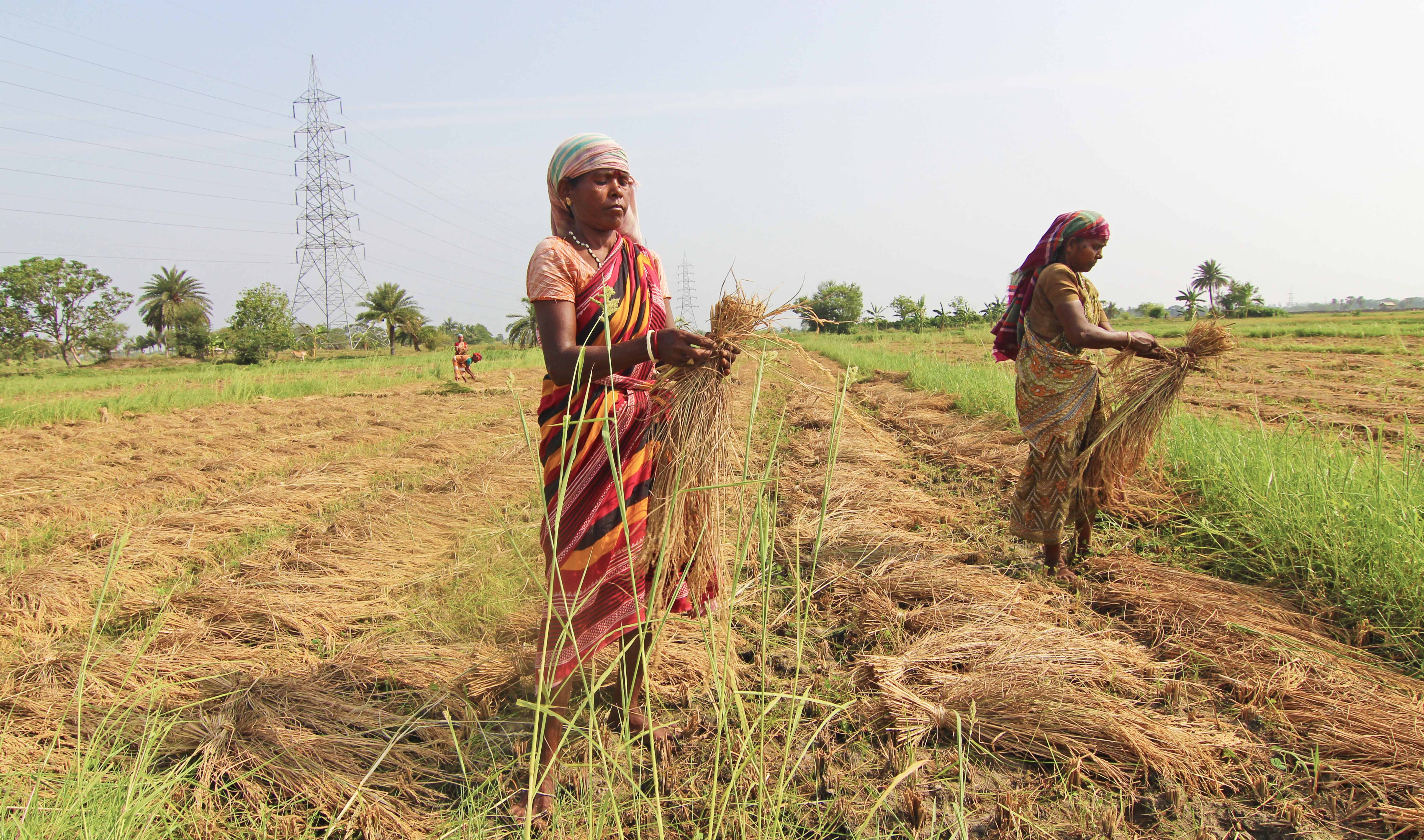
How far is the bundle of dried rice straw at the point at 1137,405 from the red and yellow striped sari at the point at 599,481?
2.13 metres

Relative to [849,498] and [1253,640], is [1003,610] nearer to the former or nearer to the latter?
[1253,640]

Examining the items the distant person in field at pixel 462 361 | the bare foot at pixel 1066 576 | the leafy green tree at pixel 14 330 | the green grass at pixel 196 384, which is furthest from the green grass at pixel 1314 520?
the leafy green tree at pixel 14 330

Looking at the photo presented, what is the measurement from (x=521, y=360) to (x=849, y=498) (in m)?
19.9

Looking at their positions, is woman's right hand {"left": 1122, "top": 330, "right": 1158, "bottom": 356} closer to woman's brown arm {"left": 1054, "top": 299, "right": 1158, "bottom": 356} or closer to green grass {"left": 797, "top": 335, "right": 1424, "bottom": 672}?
woman's brown arm {"left": 1054, "top": 299, "right": 1158, "bottom": 356}

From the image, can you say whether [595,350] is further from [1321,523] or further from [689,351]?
[1321,523]

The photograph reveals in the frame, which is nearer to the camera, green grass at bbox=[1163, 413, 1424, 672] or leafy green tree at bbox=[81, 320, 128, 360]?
green grass at bbox=[1163, 413, 1424, 672]

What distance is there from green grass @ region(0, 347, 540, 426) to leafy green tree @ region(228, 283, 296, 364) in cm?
487

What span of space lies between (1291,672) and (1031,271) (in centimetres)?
180

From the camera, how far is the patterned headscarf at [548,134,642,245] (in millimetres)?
1624

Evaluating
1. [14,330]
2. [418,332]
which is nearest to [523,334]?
[418,332]

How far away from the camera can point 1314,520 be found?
263 cm

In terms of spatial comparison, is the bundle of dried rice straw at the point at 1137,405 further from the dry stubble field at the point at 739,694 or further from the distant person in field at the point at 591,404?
the distant person in field at the point at 591,404

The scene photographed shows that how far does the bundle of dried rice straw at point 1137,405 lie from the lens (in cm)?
288

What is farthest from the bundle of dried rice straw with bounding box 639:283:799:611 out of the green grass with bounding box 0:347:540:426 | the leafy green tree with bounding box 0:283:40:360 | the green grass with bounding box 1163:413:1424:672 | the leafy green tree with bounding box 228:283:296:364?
the leafy green tree with bounding box 0:283:40:360
